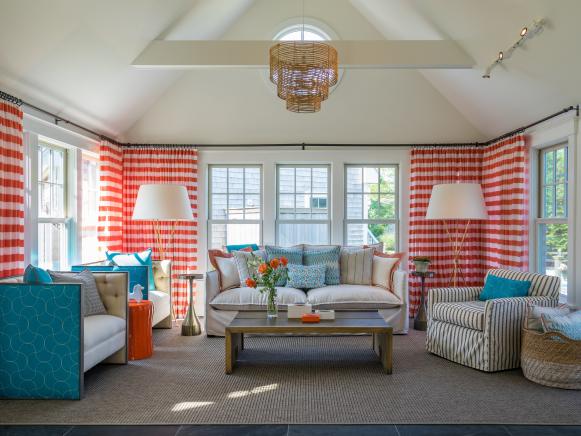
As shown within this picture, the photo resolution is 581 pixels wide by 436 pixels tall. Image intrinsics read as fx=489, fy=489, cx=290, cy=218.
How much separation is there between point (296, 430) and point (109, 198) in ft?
13.2

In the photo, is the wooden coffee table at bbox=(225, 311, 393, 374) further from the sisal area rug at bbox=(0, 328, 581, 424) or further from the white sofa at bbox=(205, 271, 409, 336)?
the white sofa at bbox=(205, 271, 409, 336)

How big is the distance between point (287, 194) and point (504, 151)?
2.70 meters

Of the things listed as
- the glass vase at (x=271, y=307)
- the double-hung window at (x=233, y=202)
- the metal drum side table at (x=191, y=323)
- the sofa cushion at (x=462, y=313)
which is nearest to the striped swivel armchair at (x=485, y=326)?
the sofa cushion at (x=462, y=313)

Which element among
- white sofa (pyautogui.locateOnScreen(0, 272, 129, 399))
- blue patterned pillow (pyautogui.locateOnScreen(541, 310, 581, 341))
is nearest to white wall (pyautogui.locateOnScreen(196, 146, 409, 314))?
white sofa (pyautogui.locateOnScreen(0, 272, 129, 399))

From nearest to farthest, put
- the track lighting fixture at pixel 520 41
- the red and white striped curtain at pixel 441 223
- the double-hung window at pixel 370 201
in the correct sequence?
the track lighting fixture at pixel 520 41
the red and white striped curtain at pixel 441 223
the double-hung window at pixel 370 201

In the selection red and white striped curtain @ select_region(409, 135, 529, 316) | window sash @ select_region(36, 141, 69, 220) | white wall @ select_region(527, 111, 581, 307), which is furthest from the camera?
red and white striped curtain @ select_region(409, 135, 529, 316)

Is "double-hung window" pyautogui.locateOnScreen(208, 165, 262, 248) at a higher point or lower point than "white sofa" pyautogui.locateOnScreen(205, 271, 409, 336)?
higher

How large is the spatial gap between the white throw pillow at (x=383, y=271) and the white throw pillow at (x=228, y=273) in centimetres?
158

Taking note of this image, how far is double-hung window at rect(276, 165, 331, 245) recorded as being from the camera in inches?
256

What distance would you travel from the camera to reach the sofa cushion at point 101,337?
11.7ft

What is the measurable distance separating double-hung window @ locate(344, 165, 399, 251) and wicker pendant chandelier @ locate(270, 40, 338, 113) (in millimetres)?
2334

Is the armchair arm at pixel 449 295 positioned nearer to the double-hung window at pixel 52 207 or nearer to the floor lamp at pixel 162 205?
the floor lamp at pixel 162 205

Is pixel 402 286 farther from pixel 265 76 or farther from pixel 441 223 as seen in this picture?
pixel 265 76

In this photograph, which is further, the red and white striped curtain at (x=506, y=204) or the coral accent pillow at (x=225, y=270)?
the coral accent pillow at (x=225, y=270)
